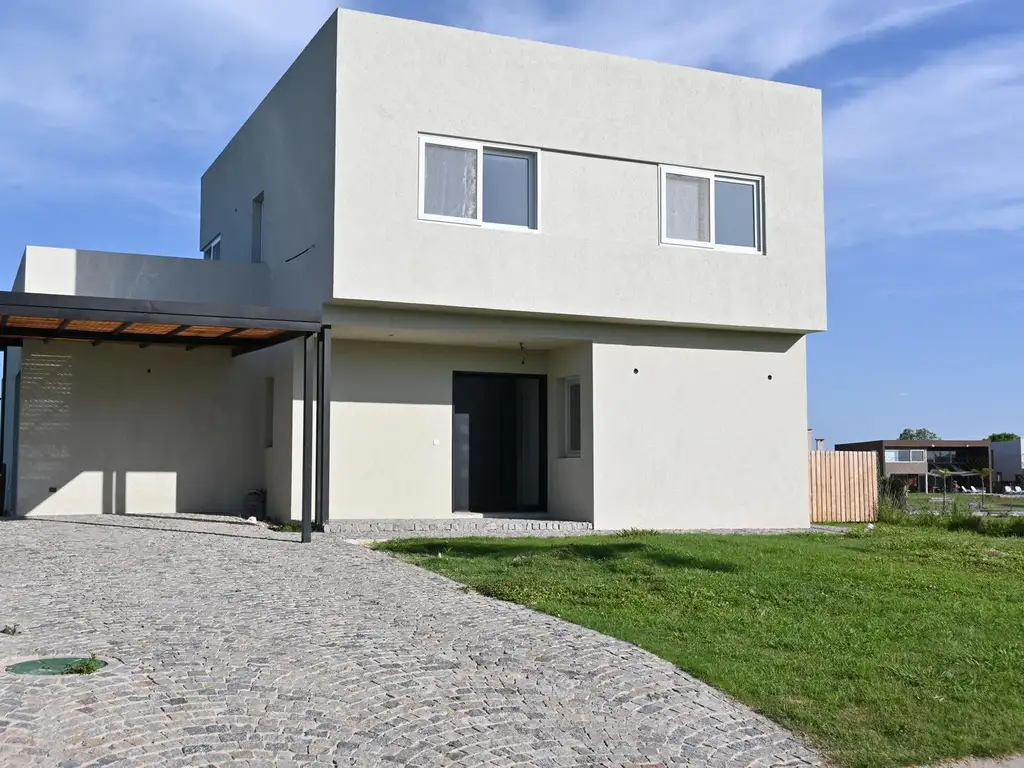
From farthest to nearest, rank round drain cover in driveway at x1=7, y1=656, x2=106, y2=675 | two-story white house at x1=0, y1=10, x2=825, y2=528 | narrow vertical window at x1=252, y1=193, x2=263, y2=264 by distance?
narrow vertical window at x1=252, y1=193, x2=263, y2=264
two-story white house at x1=0, y1=10, x2=825, y2=528
round drain cover in driveway at x1=7, y1=656, x2=106, y2=675

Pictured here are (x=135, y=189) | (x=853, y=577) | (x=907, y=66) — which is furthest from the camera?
(x=135, y=189)

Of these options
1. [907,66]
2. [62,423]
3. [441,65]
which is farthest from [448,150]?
[62,423]

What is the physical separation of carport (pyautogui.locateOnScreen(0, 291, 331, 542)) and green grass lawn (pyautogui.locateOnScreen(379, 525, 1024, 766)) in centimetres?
196

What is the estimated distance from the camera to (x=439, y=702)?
6230 millimetres

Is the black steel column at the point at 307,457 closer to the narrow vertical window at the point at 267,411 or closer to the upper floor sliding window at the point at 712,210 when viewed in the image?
the narrow vertical window at the point at 267,411

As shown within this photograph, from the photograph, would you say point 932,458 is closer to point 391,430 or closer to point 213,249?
point 213,249

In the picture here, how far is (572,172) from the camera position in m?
16.5

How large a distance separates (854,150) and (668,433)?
6.25m

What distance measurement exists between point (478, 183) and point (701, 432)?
18.6ft

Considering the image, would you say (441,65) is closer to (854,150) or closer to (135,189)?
(135,189)

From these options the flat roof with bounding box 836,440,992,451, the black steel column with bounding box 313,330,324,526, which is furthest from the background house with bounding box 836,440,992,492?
the black steel column with bounding box 313,330,324,526

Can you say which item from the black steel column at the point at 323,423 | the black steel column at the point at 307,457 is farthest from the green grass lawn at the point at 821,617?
the black steel column at the point at 323,423

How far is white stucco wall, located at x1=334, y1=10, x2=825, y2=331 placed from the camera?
15258 millimetres

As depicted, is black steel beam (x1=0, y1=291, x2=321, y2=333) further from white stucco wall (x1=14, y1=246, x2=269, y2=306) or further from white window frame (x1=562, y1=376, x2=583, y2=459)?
white window frame (x1=562, y1=376, x2=583, y2=459)
